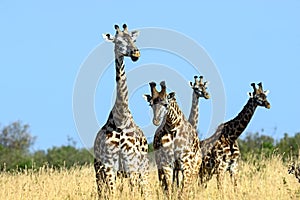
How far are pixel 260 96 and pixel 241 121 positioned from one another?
57cm

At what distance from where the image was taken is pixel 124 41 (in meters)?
10.5

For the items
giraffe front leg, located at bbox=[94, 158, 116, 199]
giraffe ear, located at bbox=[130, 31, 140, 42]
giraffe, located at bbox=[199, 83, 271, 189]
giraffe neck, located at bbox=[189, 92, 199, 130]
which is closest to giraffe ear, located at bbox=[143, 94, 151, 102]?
giraffe ear, located at bbox=[130, 31, 140, 42]

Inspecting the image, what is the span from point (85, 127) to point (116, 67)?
1063 mm

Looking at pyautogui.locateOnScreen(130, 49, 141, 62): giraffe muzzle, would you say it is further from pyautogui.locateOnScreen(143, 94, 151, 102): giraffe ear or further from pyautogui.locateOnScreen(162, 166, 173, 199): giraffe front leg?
pyautogui.locateOnScreen(162, 166, 173, 199): giraffe front leg

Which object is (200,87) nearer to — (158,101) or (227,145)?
(227,145)

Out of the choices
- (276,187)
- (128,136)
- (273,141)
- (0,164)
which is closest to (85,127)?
(128,136)

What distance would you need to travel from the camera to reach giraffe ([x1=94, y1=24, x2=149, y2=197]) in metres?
10.8

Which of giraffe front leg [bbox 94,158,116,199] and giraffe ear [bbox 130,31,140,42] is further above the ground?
giraffe ear [bbox 130,31,140,42]

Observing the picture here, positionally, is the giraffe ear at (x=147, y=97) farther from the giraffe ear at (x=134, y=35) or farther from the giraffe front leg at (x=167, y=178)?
the giraffe front leg at (x=167, y=178)

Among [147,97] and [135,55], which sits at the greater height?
A: [135,55]

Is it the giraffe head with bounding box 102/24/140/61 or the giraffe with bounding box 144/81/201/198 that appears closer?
the giraffe head with bounding box 102/24/140/61

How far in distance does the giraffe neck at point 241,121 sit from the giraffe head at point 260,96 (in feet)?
0.29

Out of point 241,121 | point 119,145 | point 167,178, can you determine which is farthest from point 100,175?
point 241,121

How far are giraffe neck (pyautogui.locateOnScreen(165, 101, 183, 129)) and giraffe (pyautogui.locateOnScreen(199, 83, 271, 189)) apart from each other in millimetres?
1792
